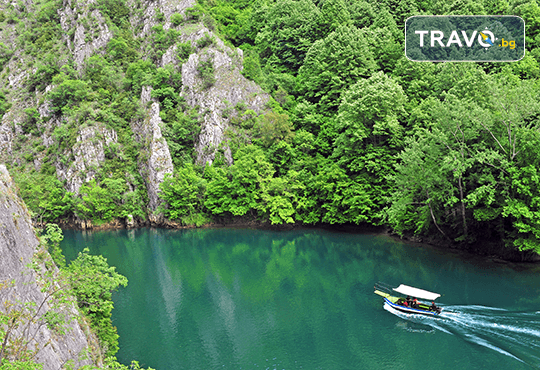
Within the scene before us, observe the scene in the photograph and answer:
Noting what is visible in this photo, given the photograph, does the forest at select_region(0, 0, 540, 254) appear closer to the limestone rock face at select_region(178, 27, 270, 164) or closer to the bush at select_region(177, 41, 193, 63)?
the bush at select_region(177, 41, 193, 63)

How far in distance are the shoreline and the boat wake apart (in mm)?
9686

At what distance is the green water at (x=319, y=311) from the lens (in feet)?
62.4

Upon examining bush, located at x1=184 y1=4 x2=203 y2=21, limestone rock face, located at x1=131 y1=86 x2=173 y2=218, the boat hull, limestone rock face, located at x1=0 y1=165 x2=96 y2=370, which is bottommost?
the boat hull

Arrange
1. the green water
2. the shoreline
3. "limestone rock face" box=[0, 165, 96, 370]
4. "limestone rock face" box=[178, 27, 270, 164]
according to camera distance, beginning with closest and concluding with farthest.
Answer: "limestone rock face" box=[0, 165, 96, 370]
the green water
the shoreline
"limestone rock face" box=[178, 27, 270, 164]

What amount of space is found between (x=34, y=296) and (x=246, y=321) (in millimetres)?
14254

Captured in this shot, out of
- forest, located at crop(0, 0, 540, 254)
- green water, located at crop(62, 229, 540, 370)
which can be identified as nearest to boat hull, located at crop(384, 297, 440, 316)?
green water, located at crop(62, 229, 540, 370)

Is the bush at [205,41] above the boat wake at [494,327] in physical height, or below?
above

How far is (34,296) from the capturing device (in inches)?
479

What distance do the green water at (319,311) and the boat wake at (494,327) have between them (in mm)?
52

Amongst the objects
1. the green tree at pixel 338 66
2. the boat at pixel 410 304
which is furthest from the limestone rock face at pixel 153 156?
the boat at pixel 410 304

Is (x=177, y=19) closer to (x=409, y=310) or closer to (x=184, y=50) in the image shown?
(x=184, y=50)

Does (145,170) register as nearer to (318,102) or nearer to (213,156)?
(213,156)

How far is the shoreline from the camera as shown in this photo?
99.1 ft

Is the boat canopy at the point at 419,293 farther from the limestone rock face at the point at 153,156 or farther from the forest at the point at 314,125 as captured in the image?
the limestone rock face at the point at 153,156
